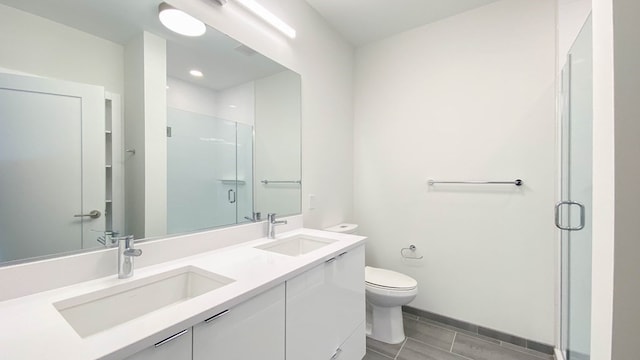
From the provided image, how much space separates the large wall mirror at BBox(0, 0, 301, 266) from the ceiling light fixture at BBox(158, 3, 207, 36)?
3 centimetres

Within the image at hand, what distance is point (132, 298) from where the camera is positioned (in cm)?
92

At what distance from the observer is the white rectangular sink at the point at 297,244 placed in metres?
1.56

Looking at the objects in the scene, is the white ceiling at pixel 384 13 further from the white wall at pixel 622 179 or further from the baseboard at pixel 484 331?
the baseboard at pixel 484 331

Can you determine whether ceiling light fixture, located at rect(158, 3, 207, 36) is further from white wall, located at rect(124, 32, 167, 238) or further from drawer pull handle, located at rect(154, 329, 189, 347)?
drawer pull handle, located at rect(154, 329, 189, 347)

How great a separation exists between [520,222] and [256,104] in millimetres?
2130

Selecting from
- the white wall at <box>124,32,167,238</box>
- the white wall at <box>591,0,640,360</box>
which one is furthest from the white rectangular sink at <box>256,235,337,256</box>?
the white wall at <box>591,0,640,360</box>

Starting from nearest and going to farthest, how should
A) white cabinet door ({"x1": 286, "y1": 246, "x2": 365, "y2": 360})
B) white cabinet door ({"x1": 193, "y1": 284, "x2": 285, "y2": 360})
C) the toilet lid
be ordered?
white cabinet door ({"x1": 193, "y1": 284, "x2": 285, "y2": 360}), white cabinet door ({"x1": 286, "y1": 246, "x2": 365, "y2": 360}), the toilet lid

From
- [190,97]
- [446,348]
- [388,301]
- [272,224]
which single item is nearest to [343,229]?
[388,301]

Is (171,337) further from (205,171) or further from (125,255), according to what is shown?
(205,171)

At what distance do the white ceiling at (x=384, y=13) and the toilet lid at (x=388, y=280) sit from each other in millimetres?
2185

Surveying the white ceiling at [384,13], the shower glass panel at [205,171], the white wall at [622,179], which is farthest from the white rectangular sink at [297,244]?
the white ceiling at [384,13]

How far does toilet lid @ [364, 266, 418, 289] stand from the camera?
1826 mm

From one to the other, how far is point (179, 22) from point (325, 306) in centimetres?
161

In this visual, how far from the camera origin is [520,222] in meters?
1.84
